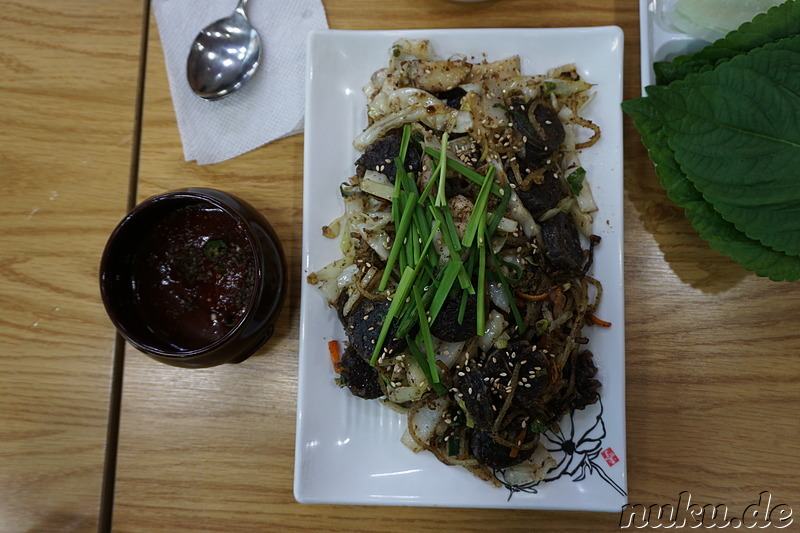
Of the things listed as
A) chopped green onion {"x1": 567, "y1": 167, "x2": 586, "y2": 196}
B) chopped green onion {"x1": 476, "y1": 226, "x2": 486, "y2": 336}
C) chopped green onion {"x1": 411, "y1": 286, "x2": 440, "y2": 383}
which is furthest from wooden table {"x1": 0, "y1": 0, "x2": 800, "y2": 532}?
chopped green onion {"x1": 476, "y1": 226, "x2": 486, "y2": 336}

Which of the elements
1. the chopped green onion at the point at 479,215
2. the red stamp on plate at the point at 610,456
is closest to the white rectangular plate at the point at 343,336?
the red stamp on plate at the point at 610,456

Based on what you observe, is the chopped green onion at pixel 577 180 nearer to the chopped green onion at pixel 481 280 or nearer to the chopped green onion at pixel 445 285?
the chopped green onion at pixel 481 280

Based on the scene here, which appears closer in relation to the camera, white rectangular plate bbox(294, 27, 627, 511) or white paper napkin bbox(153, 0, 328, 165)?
white rectangular plate bbox(294, 27, 627, 511)

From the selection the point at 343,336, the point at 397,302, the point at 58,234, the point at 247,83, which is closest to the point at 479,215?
the point at 397,302

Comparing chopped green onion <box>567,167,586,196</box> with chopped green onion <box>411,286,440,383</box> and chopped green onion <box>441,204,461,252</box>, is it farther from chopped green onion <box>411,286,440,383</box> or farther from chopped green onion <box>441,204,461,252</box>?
chopped green onion <box>411,286,440,383</box>

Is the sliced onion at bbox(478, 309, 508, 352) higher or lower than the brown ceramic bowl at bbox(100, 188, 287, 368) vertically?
lower

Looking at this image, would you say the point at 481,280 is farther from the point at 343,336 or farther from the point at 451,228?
the point at 343,336
